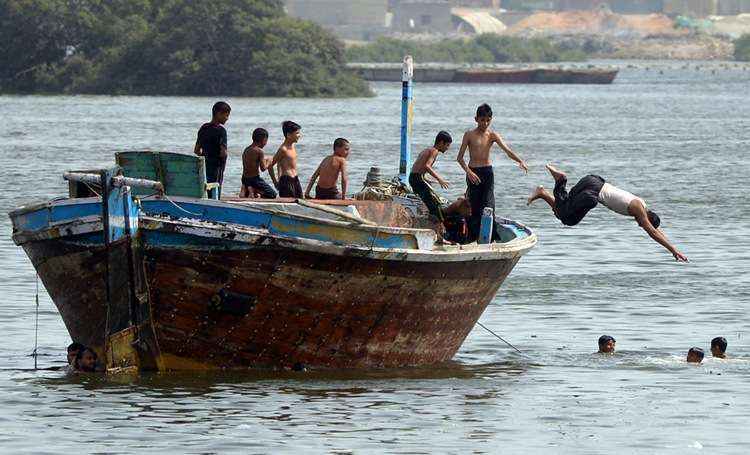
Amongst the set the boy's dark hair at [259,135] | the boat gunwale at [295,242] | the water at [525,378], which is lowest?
the water at [525,378]

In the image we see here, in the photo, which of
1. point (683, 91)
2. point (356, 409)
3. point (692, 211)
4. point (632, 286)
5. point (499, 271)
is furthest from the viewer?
point (683, 91)

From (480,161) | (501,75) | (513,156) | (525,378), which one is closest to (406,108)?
(480,161)

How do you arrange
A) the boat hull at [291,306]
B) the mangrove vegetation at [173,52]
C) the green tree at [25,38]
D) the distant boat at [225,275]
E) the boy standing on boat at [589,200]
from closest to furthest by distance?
the distant boat at [225,275] → the boat hull at [291,306] → the boy standing on boat at [589,200] → the mangrove vegetation at [173,52] → the green tree at [25,38]

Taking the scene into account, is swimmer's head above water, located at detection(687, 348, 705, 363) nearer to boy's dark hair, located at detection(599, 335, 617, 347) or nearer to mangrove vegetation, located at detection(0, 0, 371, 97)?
boy's dark hair, located at detection(599, 335, 617, 347)

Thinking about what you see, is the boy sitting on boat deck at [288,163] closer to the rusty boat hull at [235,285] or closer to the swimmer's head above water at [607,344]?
the rusty boat hull at [235,285]

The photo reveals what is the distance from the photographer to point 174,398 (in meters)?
15.2

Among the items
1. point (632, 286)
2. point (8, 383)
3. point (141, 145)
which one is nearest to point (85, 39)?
point (141, 145)

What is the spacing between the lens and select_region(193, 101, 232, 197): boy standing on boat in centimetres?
1758

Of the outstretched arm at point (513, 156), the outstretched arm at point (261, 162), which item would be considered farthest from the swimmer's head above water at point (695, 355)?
the outstretched arm at point (261, 162)

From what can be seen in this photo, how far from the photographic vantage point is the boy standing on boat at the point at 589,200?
57.5 feet

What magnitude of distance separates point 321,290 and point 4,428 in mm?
3062

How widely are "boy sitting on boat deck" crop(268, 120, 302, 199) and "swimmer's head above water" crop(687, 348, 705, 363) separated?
4.45m

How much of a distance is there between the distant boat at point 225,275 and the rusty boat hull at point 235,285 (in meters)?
0.01

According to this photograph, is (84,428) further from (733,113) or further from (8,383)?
(733,113)
